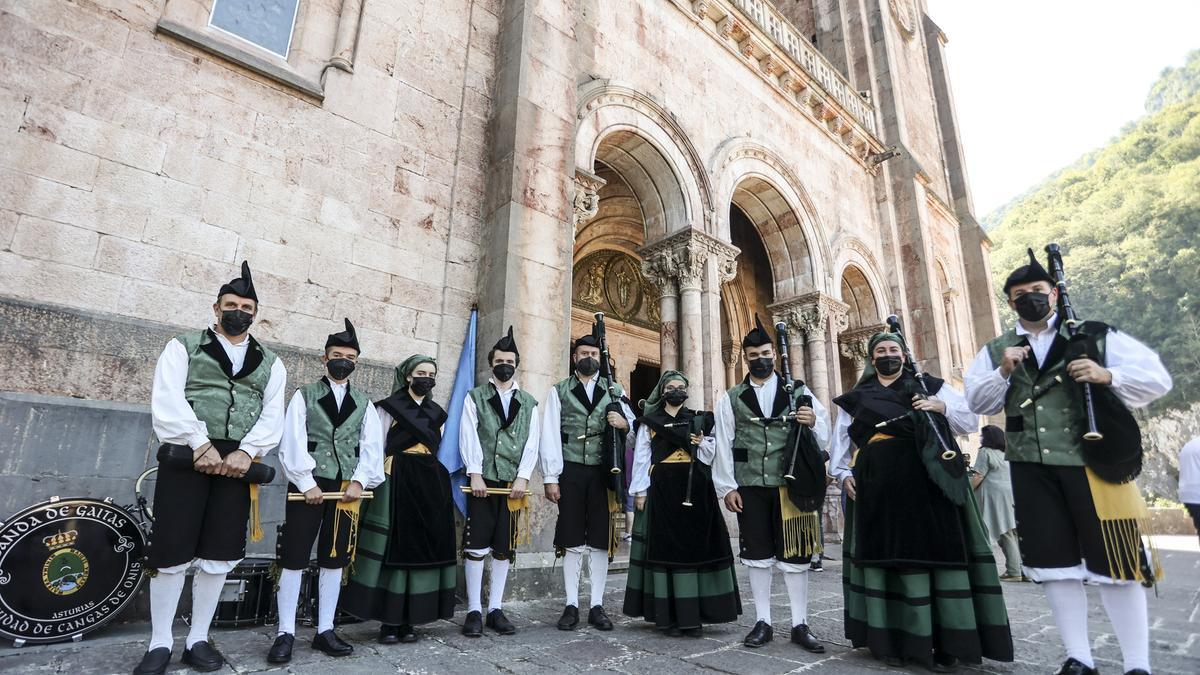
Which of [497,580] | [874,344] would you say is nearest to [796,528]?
[874,344]

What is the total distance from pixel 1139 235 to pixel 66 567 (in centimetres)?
5508

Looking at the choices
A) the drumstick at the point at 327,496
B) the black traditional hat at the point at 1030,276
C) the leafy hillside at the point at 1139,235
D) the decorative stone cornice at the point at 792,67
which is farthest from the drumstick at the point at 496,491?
the leafy hillside at the point at 1139,235

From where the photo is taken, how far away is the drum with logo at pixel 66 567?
9.91 feet

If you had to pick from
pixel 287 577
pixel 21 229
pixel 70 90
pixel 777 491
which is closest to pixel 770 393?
pixel 777 491

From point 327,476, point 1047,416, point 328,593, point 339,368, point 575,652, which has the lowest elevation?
point 575,652

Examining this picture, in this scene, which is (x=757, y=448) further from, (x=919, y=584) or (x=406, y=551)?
(x=406, y=551)

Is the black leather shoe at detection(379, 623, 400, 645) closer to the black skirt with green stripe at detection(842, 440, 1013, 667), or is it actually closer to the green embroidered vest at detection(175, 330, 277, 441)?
the green embroidered vest at detection(175, 330, 277, 441)

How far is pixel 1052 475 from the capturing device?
288cm

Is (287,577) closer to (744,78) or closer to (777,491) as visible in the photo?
(777,491)

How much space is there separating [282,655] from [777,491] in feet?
9.89

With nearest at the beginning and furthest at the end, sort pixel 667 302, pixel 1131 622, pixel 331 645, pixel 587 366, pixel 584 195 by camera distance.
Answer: pixel 1131 622 < pixel 331 645 < pixel 587 366 < pixel 584 195 < pixel 667 302

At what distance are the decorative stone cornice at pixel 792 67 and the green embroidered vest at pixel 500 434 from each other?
8.15 metres

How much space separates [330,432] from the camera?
3580 millimetres

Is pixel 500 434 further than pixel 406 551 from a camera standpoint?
Yes
